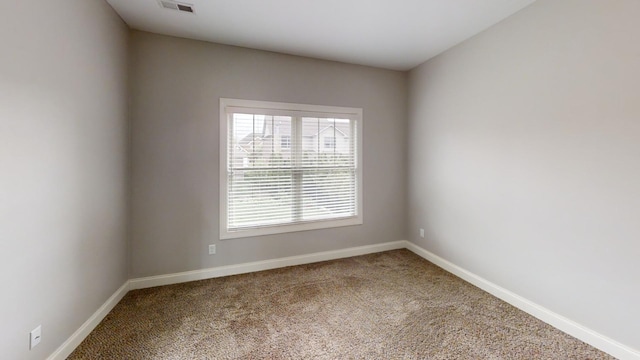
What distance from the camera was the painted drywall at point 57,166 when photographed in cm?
142

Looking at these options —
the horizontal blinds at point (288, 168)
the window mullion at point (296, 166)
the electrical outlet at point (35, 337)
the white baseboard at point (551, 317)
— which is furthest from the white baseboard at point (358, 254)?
the window mullion at point (296, 166)

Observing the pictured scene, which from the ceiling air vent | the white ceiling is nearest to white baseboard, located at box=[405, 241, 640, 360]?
the white ceiling

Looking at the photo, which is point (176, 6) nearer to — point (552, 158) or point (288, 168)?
point (288, 168)

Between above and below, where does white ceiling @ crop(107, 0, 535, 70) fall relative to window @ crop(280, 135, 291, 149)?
above

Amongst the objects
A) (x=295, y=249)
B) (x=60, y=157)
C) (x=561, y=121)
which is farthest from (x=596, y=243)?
(x=60, y=157)

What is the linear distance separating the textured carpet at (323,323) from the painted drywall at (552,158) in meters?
0.41

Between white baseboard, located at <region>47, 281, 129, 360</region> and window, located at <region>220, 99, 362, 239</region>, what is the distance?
114 cm

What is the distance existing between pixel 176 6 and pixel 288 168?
2.01 metres

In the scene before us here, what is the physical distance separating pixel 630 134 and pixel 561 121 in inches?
17.0

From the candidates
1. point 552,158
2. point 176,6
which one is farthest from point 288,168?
point 552,158

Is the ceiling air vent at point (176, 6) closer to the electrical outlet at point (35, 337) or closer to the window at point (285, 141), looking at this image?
the window at point (285, 141)

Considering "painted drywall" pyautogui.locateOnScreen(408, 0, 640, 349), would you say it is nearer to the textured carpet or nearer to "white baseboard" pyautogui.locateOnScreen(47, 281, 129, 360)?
the textured carpet

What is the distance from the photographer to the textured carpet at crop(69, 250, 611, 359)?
191cm

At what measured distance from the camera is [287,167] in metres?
3.41
